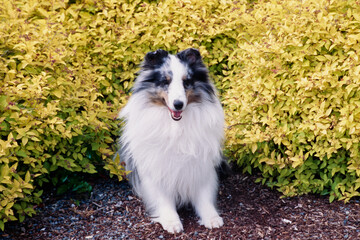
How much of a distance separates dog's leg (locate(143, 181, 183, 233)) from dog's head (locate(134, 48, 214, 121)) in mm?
826

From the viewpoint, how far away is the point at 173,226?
12.5ft

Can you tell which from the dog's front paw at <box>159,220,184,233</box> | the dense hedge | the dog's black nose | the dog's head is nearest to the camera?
the dog's black nose

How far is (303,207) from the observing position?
164 inches

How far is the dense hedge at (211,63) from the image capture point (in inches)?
146

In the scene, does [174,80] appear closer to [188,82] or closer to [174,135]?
[188,82]

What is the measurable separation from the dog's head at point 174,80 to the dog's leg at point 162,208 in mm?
826

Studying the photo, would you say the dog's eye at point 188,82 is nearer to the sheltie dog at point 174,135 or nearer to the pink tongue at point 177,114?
the sheltie dog at point 174,135

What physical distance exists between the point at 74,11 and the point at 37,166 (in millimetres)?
2131

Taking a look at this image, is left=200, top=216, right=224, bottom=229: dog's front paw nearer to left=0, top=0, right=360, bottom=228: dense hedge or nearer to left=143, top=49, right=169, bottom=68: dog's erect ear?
left=0, top=0, right=360, bottom=228: dense hedge

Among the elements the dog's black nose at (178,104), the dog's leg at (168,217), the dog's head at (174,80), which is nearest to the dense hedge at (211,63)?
the dog's leg at (168,217)

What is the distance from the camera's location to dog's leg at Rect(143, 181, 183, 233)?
3836 mm

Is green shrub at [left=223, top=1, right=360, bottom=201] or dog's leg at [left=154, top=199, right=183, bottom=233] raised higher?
green shrub at [left=223, top=1, right=360, bottom=201]

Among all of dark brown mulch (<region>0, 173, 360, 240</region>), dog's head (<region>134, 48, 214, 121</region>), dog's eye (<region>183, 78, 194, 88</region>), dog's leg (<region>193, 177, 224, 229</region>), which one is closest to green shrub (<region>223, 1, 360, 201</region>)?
dark brown mulch (<region>0, 173, 360, 240</region>)

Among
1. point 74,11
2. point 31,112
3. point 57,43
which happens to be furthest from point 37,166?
point 74,11
